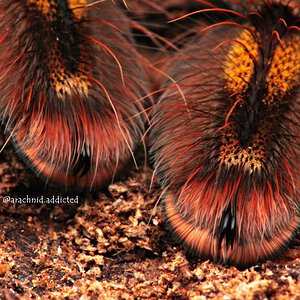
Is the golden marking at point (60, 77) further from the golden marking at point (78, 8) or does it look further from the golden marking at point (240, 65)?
the golden marking at point (240, 65)

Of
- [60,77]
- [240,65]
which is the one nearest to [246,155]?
[240,65]

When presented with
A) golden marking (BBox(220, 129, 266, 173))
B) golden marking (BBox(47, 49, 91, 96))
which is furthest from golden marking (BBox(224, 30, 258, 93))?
golden marking (BBox(47, 49, 91, 96))

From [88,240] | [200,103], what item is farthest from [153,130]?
[88,240]

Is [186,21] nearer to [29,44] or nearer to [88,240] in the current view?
[29,44]

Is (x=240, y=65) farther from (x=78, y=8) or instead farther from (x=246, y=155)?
(x=78, y=8)

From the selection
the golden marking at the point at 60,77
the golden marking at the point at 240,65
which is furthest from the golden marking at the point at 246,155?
the golden marking at the point at 60,77

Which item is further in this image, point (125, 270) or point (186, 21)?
point (186, 21)

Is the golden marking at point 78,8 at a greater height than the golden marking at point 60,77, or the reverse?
the golden marking at point 78,8

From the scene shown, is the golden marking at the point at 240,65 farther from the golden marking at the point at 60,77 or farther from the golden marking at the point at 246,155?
the golden marking at the point at 60,77

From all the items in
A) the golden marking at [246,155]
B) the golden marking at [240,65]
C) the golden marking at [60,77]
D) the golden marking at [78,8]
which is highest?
the golden marking at [78,8]

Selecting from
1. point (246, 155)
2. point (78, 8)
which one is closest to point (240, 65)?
point (246, 155)

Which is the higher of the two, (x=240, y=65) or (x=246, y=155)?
(x=240, y=65)
